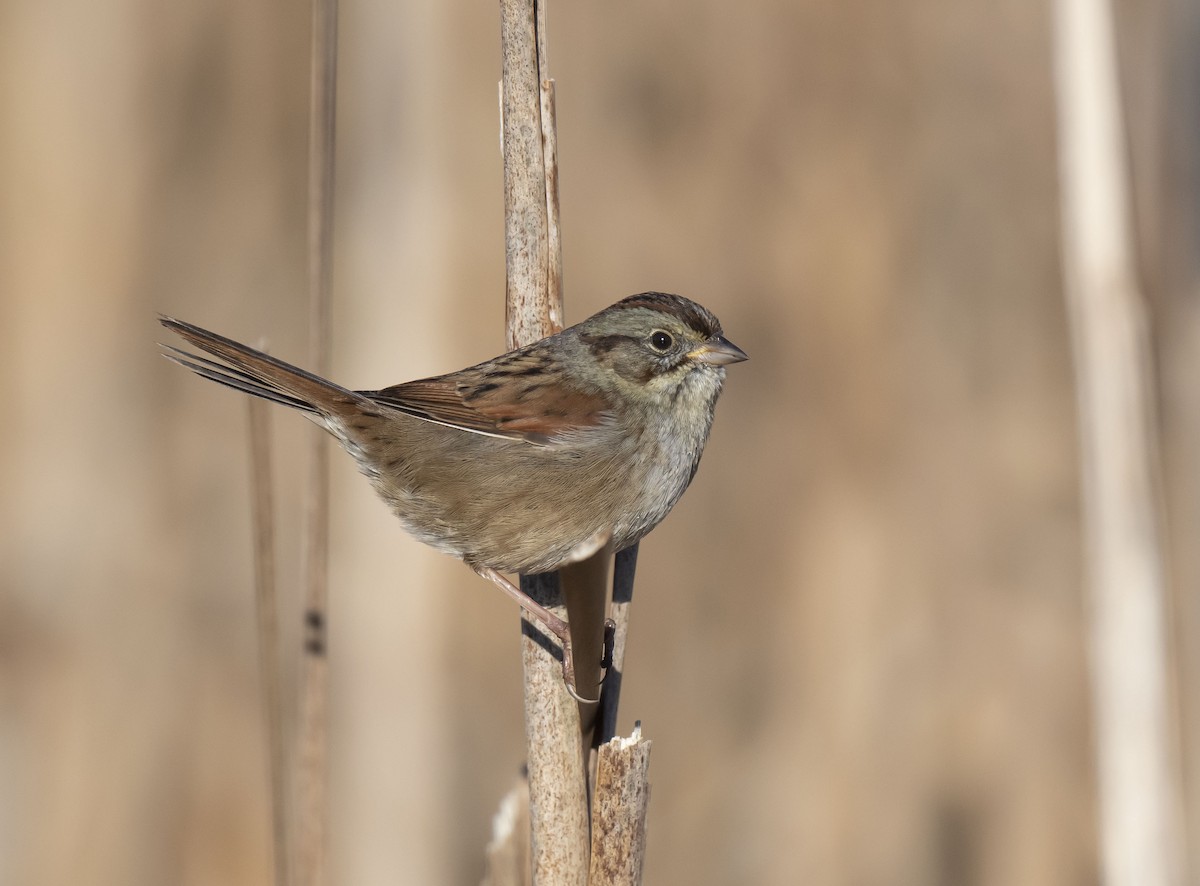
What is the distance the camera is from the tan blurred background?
10.0 feet

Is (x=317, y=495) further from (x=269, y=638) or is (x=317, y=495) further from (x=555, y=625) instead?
(x=555, y=625)

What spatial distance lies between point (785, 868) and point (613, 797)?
2328 mm

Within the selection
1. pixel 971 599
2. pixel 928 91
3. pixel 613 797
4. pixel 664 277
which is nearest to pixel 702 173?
pixel 664 277

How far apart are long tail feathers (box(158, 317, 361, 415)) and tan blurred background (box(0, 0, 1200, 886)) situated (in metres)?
0.94

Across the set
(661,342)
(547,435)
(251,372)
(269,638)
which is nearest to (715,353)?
(661,342)

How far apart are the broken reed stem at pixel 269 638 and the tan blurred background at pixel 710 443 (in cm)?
104

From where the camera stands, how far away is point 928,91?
3803 mm

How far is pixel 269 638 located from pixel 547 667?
47 cm

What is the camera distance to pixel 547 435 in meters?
2.22

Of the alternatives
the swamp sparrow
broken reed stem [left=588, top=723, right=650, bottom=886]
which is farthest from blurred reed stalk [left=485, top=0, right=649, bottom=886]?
the swamp sparrow

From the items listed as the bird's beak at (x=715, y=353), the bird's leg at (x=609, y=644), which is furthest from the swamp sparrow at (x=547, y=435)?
the bird's leg at (x=609, y=644)

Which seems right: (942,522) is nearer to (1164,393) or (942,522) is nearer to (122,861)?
(1164,393)

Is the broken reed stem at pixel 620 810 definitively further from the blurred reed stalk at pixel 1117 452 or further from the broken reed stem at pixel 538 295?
the blurred reed stalk at pixel 1117 452

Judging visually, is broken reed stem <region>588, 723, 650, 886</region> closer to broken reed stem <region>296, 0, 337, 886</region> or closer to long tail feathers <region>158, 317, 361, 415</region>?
broken reed stem <region>296, 0, 337, 886</region>
